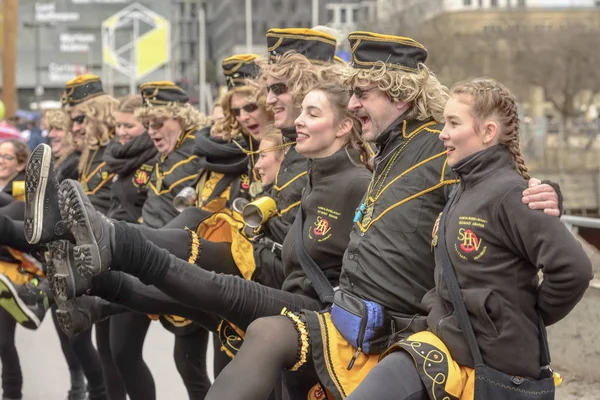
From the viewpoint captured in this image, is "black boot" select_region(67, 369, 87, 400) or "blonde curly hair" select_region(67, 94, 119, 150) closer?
"blonde curly hair" select_region(67, 94, 119, 150)

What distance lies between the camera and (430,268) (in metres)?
5.05

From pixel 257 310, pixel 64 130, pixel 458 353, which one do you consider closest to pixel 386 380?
pixel 458 353

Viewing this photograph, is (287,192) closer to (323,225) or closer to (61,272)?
(323,225)

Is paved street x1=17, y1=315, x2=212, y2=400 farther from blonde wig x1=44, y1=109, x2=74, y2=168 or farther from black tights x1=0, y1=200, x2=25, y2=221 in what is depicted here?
blonde wig x1=44, y1=109, x2=74, y2=168

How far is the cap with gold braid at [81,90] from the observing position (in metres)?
9.12

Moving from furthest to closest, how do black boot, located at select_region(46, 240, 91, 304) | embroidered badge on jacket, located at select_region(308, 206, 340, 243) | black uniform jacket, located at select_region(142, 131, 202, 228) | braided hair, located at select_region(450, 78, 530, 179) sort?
black uniform jacket, located at select_region(142, 131, 202, 228)
black boot, located at select_region(46, 240, 91, 304)
embroidered badge on jacket, located at select_region(308, 206, 340, 243)
braided hair, located at select_region(450, 78, 530, 179)

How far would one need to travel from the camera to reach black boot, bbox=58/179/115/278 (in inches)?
209

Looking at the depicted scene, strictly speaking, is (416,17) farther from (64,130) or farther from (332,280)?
(332,280)

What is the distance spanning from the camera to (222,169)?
23.5 feet

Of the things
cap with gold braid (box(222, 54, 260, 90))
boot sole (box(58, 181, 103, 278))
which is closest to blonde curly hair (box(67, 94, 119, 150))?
cap with gold braid (box(222, 54, 260, 90))

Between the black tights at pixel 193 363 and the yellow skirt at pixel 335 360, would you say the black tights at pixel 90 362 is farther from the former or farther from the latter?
the yellow skirt at pixel 335 360

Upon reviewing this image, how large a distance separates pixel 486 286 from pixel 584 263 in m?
0.36

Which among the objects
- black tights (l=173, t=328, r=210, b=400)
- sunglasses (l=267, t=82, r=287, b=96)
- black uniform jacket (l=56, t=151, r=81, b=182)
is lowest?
black tights (l=173, t=328, r=210, b=400)

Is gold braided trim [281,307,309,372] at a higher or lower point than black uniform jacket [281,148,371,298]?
lower
